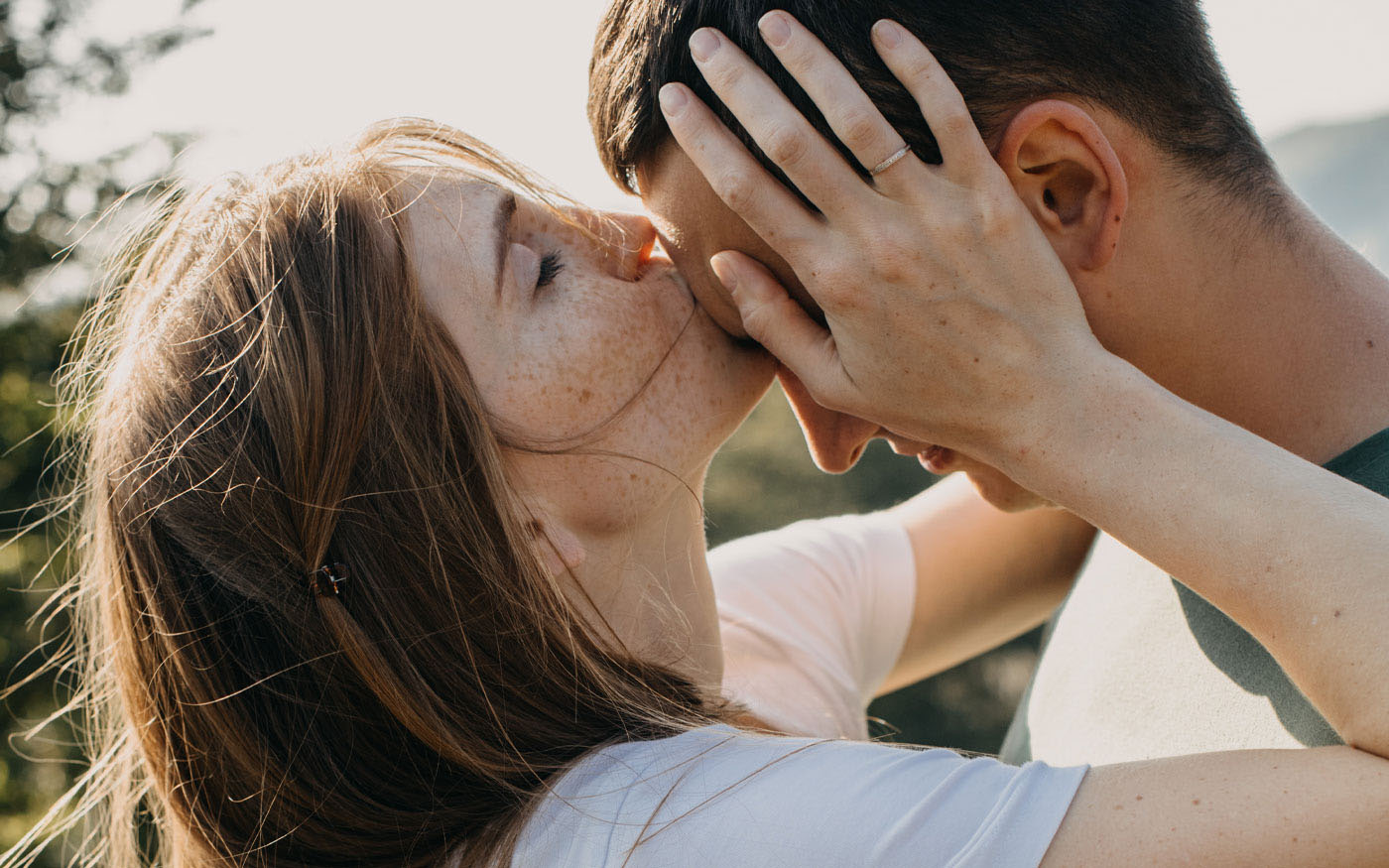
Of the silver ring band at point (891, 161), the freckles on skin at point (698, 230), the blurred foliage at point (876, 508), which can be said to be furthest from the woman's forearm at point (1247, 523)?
the blurred foliage at point (876, 508)

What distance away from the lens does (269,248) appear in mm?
1911

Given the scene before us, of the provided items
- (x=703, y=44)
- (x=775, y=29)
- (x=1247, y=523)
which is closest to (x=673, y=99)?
(x=703, y=44)

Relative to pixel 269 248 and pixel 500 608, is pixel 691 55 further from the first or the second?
pixel 500 608

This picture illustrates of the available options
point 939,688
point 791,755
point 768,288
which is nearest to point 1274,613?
point 791,755

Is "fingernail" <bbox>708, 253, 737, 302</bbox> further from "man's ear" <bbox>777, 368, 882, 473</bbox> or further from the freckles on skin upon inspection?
"man's ear" <bbox>777, 368, 882, 473</bbox>

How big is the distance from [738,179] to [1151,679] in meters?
1.38

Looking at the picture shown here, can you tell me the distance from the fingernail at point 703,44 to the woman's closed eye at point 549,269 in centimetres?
49

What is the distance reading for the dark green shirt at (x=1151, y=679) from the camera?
71.7 inches

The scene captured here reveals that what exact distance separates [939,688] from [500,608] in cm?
1506

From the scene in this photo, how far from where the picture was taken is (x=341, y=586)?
5.87 ft

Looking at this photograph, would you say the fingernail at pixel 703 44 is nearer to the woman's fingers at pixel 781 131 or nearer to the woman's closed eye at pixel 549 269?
the woman's fingers at pixel 781 131

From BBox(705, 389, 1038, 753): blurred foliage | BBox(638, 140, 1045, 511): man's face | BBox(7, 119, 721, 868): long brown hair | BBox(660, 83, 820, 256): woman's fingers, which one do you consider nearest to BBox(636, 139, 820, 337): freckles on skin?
BBox(638, 140, 1045, 511): man's face

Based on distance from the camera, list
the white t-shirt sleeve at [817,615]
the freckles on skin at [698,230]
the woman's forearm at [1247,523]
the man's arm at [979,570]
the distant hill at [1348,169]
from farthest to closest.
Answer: the distant hill at [1348,169], the man's arm at [979,570], the white t-shirt sleeve at [817,615], the freckles on skin at [698,230], the woman's forearm at [1247,523]

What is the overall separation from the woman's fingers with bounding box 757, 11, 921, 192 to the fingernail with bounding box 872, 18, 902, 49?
3.1 inches
